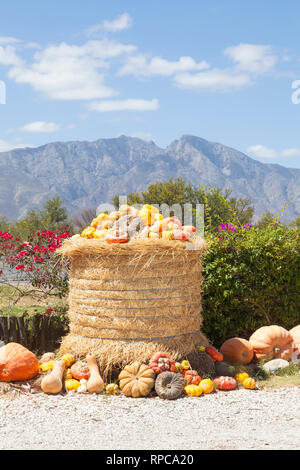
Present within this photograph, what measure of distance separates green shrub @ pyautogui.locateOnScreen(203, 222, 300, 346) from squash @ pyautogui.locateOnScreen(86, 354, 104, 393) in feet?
7.13

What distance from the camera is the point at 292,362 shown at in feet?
21.1

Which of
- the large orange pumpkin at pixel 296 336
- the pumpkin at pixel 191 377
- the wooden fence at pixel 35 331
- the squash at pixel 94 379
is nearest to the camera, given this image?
the squash at pixel 94 379

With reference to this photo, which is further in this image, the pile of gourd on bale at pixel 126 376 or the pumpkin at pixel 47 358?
the pumpkin at pixel 47 358

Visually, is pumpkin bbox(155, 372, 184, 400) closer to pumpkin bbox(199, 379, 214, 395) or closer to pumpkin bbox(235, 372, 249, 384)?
pumpkin bbox(199, 379, 214, 395)

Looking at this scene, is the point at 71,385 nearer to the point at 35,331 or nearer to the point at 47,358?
the point at 47,358

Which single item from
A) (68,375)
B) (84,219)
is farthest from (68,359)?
(84,219)

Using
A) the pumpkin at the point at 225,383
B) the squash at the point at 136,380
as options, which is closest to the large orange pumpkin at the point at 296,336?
the pumpkin at the point at 225,383

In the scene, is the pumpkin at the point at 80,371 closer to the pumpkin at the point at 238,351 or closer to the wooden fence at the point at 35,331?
the wooden fence at the point at 35,331

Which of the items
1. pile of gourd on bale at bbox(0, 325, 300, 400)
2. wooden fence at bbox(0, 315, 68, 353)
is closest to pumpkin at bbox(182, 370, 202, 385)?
A: pile of gourd on bale at bbox(0, 325, 300, 400)

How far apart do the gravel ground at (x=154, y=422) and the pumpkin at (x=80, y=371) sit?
0.35 metres

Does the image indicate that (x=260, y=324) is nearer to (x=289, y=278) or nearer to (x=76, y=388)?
(x=289, y=278)

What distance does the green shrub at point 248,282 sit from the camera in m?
6.94
